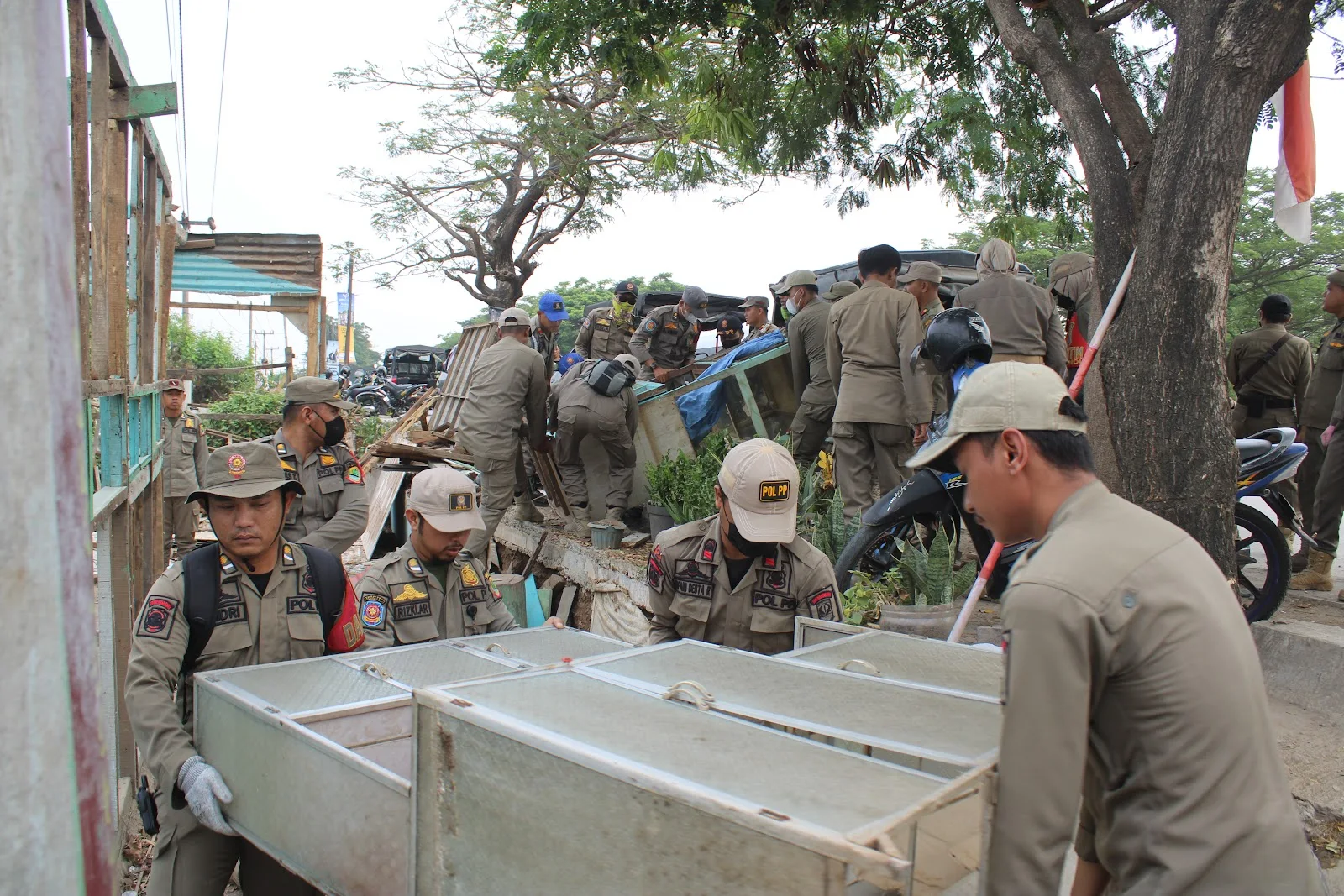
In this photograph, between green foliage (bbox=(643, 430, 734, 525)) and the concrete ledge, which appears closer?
the concrete ledge

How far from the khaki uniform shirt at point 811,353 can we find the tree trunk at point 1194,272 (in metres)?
2.74

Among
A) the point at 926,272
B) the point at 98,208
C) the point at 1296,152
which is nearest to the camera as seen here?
the point at 98,208

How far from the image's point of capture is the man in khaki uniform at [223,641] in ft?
8.15

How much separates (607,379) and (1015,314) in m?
2.88

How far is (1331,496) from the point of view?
5699 mm

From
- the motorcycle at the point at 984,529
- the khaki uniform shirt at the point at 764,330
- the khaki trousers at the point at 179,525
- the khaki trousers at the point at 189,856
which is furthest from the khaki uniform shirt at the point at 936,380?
the khaki trousers at the point at 179,525

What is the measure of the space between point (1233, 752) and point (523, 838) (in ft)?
3.62

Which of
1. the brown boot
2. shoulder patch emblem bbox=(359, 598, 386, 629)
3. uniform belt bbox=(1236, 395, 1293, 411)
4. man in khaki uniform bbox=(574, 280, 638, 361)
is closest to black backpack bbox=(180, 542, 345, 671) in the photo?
shoulder patch emblem bbox=(359, 598, 386, 629)

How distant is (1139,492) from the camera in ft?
14.4

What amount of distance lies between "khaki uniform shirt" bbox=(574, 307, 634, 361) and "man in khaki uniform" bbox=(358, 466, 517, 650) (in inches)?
247

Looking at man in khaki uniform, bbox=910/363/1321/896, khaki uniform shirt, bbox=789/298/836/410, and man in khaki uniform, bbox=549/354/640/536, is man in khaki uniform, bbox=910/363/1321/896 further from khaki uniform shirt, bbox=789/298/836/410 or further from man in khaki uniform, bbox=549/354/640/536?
man in khaki uniform, bbox=549/354/640/536

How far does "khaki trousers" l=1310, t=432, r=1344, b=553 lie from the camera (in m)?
5.66

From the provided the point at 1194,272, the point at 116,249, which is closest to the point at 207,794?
the point at 116,249

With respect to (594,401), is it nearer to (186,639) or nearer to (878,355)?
(878,355)
